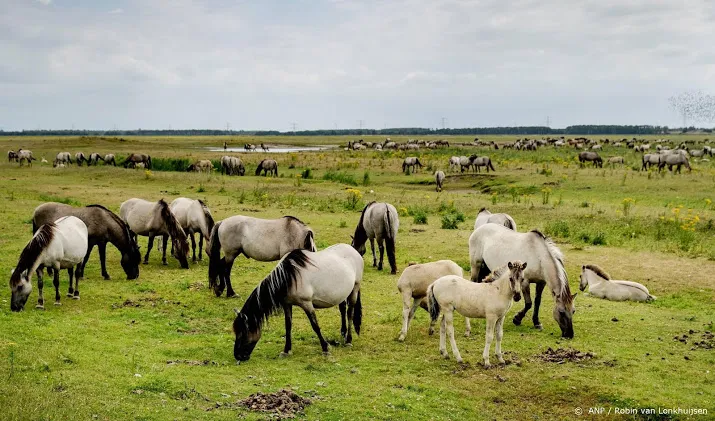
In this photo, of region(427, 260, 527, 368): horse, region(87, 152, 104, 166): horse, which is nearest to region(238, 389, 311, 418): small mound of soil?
region(427, 260, 527, 368): horse

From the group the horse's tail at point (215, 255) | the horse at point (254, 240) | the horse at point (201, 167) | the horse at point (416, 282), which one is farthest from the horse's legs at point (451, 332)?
the horse at point (201, 167)

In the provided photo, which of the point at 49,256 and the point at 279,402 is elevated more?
the point at 49,256

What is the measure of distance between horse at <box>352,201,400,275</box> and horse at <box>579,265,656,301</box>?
4.79m

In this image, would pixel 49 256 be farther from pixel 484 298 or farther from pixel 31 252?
pixel 484 298

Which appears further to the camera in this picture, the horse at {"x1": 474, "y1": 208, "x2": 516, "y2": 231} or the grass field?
the horse at {"x1": 474, "y1": 208, "x2": 516, "y2": 231}

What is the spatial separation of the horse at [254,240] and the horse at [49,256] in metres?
2.75

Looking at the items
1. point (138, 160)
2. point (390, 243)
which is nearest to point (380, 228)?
point (390, 243)

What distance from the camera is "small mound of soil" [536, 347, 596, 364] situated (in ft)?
30.3

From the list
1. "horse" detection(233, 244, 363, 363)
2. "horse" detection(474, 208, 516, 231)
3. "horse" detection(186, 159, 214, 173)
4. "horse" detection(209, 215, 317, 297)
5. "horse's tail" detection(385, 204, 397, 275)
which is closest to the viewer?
"horse" detection(233, 244, 363, 363)

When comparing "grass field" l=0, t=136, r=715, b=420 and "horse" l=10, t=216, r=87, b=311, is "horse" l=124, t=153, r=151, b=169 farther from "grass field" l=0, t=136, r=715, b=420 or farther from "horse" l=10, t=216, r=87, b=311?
"horse" l=10, t=216, r=87, b=311

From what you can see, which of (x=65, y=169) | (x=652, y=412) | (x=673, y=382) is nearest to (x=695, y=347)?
(x=673, y=382)

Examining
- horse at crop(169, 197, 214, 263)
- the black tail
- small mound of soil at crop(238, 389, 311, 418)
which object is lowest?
small mound of soil at crop(238, 389, 311, 418)

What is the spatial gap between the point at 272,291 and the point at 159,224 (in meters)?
7.78

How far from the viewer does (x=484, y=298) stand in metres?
9.04
